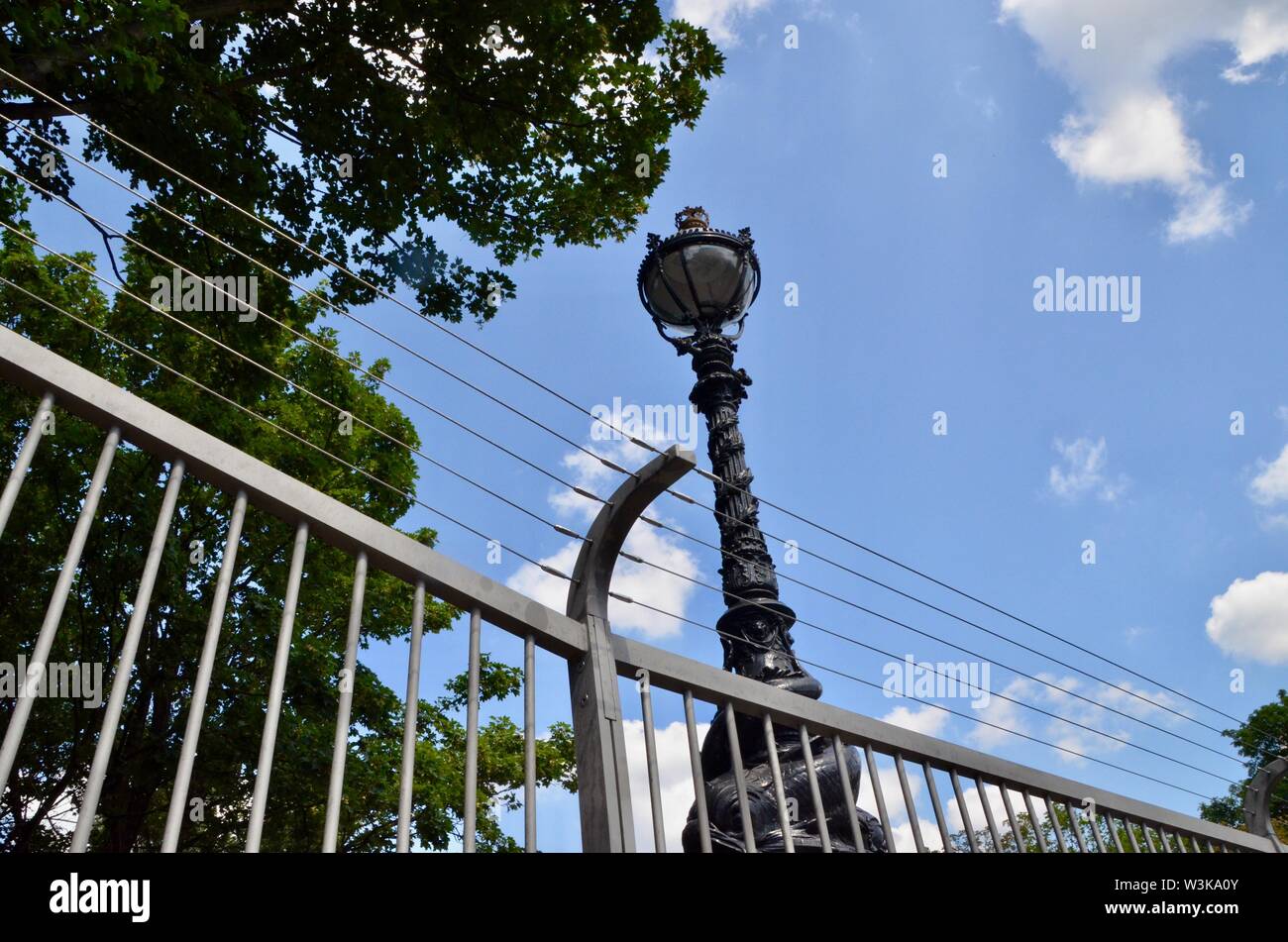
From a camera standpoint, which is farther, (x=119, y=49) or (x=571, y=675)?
(x=119, y=49)

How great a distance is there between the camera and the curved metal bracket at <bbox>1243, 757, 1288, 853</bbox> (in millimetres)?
5168

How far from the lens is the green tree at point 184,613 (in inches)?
364

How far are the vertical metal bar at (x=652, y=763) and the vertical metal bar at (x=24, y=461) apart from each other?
1683 mm

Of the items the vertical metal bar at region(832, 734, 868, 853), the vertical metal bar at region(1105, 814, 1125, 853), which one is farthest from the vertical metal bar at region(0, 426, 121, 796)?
the vertical metal bar at region(1105, 814, 1125, 853)

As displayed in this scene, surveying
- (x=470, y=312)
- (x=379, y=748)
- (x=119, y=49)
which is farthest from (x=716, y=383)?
(x=379, y=748)

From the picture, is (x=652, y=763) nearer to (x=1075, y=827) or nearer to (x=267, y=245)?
(x=1075, y=827)

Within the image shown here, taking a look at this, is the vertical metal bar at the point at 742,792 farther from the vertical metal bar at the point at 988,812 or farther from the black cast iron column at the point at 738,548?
the black cast iron column at the point at 738,548

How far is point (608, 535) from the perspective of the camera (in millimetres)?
2941

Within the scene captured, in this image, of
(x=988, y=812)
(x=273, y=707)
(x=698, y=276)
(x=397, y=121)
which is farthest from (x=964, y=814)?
(x=397, y=121)

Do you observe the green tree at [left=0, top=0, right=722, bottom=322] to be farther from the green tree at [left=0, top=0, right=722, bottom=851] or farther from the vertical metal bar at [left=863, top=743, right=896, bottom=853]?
the vertical metal bar at [left=863, top=743, right=896, bottom=853]
